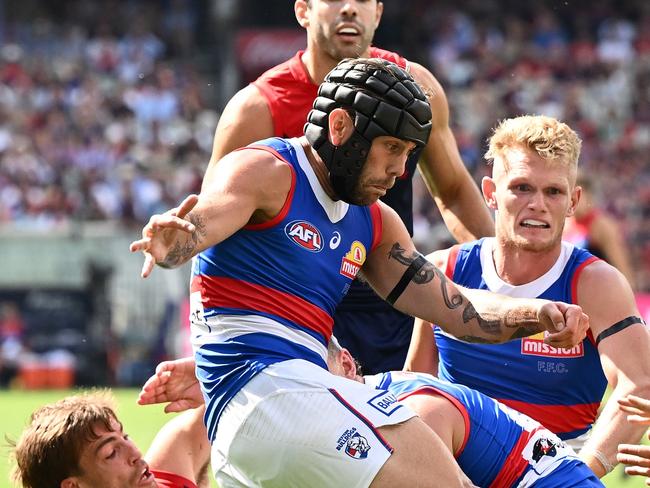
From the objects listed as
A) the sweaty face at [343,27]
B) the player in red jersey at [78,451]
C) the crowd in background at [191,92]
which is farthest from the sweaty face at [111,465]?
the crowd in background at [191,92]

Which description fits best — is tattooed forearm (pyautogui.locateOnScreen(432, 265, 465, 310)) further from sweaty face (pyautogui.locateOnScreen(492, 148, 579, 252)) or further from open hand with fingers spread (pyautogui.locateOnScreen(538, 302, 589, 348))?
sweaty face (pyautogui.locateOnScreen(492, 148, 579, 252))

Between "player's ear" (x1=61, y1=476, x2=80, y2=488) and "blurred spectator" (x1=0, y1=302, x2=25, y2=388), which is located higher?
"player's ear" (x1=61, y1=476, x2=80, y2=488)

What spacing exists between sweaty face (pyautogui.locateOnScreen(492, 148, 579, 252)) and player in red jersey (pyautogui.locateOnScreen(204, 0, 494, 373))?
65 cm

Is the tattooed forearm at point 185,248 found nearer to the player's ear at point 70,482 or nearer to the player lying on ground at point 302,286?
the player lying on ground at point 302,286

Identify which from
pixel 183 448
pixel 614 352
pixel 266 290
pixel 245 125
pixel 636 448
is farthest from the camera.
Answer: pixel 245 125

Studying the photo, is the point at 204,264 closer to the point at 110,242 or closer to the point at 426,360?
the point at 426,360

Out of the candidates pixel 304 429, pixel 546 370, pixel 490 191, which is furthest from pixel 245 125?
pixel 304 429

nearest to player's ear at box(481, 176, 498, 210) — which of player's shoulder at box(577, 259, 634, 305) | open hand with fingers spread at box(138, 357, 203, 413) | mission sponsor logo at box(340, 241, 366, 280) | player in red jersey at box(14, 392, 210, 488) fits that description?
player's shoulder at box(577, 259, 634, 305)

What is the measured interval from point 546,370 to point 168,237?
1878 millimetres

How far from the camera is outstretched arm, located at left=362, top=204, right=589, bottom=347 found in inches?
183

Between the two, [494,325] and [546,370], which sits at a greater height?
[494,325]

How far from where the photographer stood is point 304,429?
3.95m

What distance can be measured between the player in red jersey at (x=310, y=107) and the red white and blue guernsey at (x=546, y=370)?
36.0 inches

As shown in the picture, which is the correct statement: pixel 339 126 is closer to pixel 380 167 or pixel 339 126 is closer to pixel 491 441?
pixel 380 167
